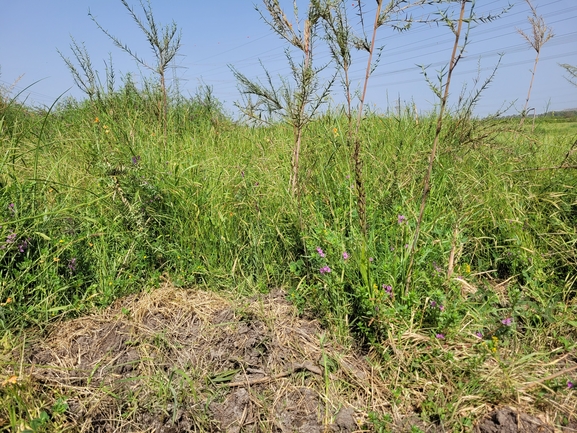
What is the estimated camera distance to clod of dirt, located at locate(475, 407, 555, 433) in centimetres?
132

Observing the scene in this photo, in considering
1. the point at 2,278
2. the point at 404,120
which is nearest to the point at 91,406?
the point at 2,278

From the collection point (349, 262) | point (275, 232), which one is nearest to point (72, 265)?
point (275, 232)

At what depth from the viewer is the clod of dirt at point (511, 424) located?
4.32 feet

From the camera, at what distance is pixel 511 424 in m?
1.32

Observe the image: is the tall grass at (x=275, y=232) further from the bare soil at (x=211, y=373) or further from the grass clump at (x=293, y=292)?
the bare soil at (x=211, y=373)

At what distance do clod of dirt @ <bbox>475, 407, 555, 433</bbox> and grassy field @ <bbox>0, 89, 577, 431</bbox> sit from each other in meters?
0.04

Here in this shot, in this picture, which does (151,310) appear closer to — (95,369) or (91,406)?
(95,369)

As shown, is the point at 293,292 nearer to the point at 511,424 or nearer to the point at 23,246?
the point at 511,424

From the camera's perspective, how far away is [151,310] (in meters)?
1.93

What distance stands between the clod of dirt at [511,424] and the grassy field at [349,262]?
0.04 meters

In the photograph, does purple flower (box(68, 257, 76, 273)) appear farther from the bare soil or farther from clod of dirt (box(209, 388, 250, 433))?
clod of dirt (box(209, 388, 250, 433))

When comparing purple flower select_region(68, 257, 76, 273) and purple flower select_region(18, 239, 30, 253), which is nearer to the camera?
purple flower select_region(18, 239, 30, 253)

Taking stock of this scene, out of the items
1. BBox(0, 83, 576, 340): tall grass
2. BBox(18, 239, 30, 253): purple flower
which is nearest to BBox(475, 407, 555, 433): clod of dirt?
BBox(0, 83, 576, 340): tall grass

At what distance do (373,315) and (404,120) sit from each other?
306 centimetres
